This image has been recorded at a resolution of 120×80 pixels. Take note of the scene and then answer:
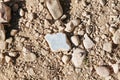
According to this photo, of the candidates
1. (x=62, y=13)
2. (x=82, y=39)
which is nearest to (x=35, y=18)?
(x=62, y=13)

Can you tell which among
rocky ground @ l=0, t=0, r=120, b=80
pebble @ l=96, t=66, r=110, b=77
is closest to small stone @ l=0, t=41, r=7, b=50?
rocky ground @ l=0, t=0, r=120, b=80

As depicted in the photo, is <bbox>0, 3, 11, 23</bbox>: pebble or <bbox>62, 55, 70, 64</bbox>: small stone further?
<bbox>0, 3, 11, 23</bbox>: pebble

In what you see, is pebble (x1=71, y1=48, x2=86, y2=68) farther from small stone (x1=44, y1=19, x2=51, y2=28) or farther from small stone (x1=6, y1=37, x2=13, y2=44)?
small stone (x1=6, y1=37, x2=13, y2=44)

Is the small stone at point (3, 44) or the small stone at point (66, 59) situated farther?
the small stone at point (3, 44)

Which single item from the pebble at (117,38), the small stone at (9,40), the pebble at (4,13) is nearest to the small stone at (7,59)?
the small stone at (9,40)

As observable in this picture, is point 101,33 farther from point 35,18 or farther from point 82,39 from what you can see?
point 35,18

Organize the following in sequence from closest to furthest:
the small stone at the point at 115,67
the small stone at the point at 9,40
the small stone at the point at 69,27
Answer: the small stone at the point at 115,67
the small stone at the point at 69,27
the small stone at the point at 9,40

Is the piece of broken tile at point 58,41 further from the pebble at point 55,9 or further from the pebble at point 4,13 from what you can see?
the pebble at point 4,13
